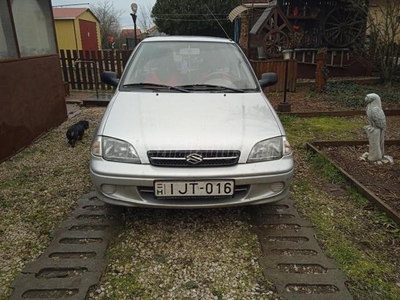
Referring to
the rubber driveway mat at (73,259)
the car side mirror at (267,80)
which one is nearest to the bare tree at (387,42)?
the car side mirror at (267,80)

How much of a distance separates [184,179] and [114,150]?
0.59 meters

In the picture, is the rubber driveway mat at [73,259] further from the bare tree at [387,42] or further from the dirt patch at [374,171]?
the bare tree at [387,42]

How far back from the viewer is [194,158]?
2248mm

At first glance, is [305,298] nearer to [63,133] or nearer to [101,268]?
[101,268]

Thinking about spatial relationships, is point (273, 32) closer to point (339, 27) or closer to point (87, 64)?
point (339, 27)

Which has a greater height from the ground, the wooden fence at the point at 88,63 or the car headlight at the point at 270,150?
the wooden fence at the point at 88,63

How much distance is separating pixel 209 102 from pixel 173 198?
999mm

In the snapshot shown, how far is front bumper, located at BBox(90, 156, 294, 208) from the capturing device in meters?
2.23

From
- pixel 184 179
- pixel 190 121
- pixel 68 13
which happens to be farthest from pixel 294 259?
pixel 68 13

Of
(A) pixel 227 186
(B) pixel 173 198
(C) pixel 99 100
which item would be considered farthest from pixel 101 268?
(C) pixel 99 100

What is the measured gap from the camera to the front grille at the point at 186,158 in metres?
2.25

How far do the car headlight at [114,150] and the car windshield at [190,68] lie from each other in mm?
955

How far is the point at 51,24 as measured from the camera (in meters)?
5.84

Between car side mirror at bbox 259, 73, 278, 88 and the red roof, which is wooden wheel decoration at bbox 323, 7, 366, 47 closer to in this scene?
car side mirror at bbox 259, 73, 278, 88
